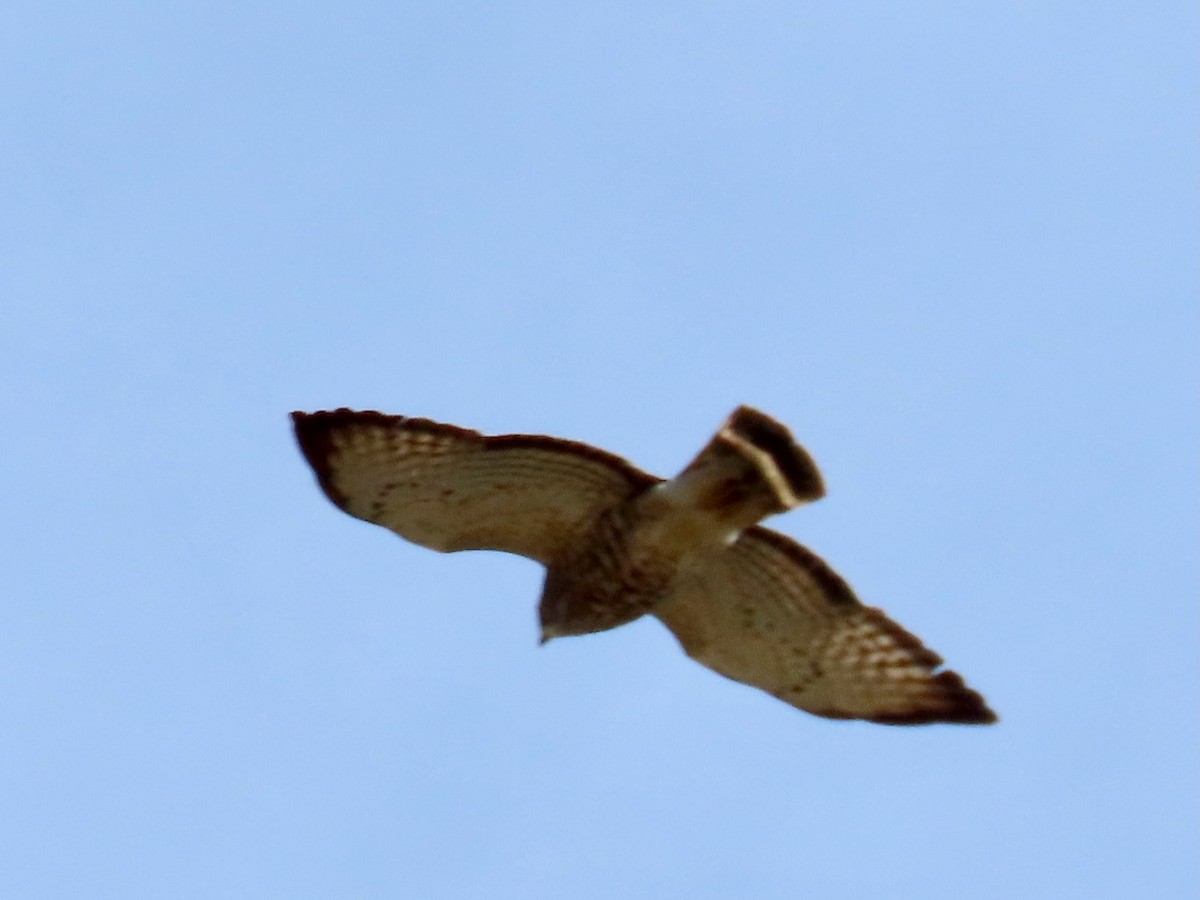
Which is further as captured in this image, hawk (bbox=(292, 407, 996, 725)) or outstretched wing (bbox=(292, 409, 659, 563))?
outstretched wing (bbox=(292, 409, 659, 563))

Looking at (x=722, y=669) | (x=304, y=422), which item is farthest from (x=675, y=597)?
(x=304, y=422)

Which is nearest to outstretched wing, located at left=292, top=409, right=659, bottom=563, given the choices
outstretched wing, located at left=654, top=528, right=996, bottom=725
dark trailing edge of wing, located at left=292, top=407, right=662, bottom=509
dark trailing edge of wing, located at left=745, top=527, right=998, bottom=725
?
dark trailing edge of wing, located at left=292, top=407, right=662, bottom=509

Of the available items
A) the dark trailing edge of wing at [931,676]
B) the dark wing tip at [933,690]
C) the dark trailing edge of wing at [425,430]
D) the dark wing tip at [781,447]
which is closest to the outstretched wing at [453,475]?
the dark trailing edge of wing at [425,430]

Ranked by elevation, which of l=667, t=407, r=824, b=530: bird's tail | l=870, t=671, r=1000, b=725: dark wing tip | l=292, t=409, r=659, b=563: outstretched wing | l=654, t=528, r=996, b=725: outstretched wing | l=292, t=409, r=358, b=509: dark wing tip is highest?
l=292, t=409, r=358, b=509: dark wing tip

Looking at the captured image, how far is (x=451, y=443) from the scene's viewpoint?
11109 millimetres

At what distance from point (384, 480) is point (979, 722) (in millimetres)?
3601

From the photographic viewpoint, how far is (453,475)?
443 inches

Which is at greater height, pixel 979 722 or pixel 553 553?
pixel 553 553

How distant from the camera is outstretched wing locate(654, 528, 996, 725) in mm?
11617

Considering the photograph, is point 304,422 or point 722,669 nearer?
point 304,422

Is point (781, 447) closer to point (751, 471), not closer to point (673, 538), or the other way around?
point (751, 471)

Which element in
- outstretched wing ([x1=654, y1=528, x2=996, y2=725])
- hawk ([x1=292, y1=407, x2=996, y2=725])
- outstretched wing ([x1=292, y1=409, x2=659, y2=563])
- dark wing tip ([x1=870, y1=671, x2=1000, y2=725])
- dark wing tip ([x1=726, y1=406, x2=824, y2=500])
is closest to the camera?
dark wing tip ([x1=726, y1=406, x2=824, y2=500])

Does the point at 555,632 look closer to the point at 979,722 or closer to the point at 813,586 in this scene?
the point at 813,586

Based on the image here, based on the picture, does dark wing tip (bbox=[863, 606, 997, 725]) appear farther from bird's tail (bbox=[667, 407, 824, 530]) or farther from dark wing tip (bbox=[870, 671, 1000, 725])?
bird's tail (bbox=[667, 407, 824, 530])
